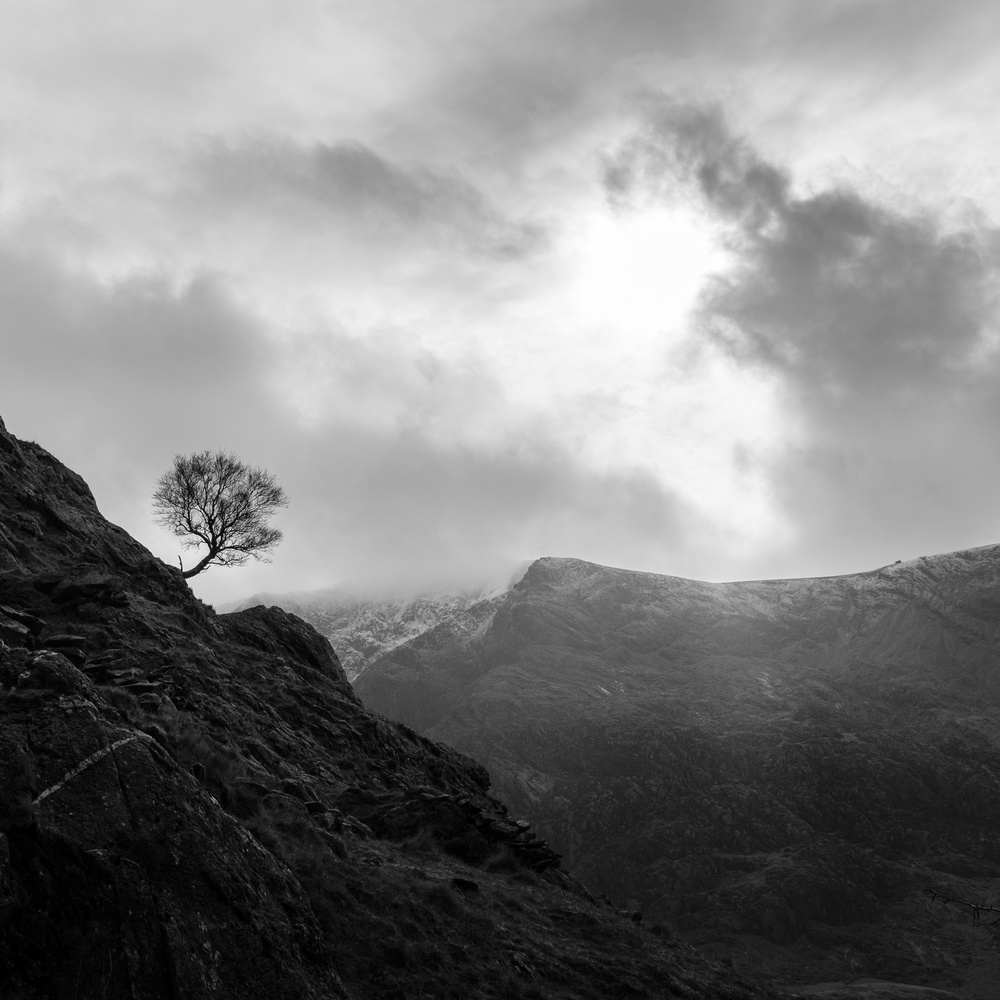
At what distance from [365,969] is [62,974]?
20.8 ft

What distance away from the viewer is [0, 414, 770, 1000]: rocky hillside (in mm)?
11188

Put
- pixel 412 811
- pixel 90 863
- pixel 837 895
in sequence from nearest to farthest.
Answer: pixel 90 863, pixel 412 811, pixel 837 895

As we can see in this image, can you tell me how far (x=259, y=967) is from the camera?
1226 centimetres

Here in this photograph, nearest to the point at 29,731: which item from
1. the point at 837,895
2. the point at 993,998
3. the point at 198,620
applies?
the point at 198,620

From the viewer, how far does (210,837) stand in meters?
13.4

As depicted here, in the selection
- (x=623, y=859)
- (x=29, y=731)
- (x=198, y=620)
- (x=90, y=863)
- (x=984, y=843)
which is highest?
(x=198, y=620)

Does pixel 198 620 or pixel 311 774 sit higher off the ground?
pixel 198 620

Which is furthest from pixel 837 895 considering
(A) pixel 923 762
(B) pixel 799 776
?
(A) pixel 923 762

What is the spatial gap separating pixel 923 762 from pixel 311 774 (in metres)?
206

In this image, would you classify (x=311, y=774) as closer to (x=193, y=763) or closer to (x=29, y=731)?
(x=193, y=763)

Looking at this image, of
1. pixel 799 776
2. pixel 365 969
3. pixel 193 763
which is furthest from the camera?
pixel 799 776

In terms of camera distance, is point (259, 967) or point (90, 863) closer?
point (90, 863)

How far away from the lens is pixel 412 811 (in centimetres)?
2884

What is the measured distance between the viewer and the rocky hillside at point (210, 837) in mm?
11188
